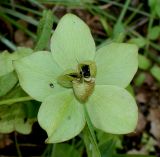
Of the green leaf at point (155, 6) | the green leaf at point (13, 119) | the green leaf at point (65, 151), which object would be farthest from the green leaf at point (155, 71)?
the green leaf at point (13, 119)

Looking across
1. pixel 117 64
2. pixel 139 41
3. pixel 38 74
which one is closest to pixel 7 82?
pixel 38 74

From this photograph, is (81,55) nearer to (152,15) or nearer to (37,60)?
(37,60)

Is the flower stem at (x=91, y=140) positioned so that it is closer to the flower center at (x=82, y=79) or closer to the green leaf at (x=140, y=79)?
the flower center at (x=82, y=79)

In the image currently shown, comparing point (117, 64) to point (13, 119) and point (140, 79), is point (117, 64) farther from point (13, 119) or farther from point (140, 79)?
point (140, 79)

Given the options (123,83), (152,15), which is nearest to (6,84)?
(123,83)

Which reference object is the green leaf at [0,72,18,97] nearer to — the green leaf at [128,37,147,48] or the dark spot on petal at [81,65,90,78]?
the dark spot on petal at [81,65,90,78]

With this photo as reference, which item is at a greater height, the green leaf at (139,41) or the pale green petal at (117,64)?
the pale green petal at (117,64)
